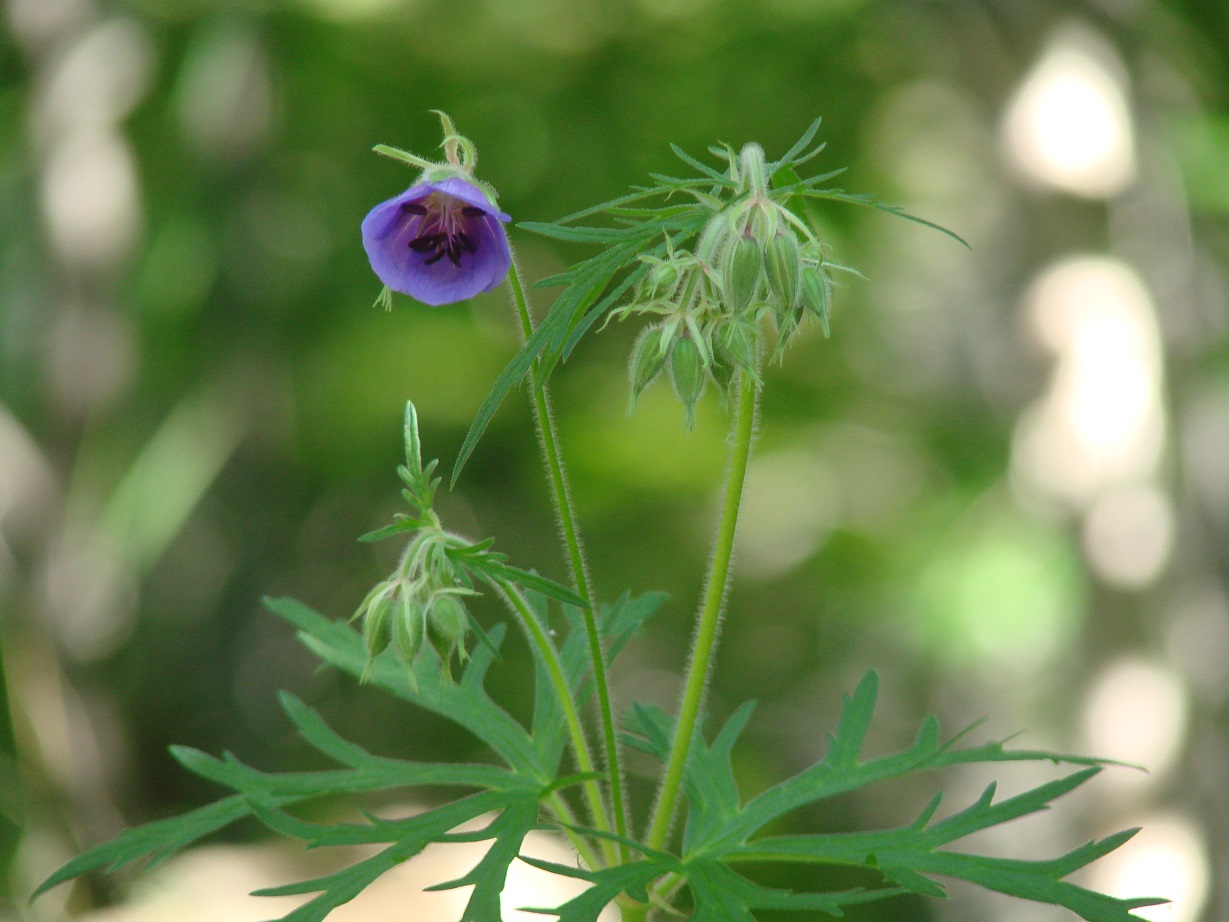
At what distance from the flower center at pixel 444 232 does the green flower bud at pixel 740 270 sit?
0.30 meters

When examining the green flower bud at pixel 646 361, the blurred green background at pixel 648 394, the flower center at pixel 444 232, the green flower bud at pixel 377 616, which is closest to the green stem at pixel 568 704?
the green flower bud at pixel 377 616

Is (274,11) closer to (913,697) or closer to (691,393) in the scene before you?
(913,697)

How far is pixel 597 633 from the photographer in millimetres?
1126

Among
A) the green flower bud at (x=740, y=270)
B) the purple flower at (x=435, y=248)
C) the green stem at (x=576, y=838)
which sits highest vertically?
the purple flower at (x=435, y=248)

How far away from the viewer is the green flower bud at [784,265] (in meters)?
0.97

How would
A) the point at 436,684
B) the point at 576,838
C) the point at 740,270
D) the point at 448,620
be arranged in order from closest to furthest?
the point at 740,270, the point at 448,620, the point at 576,838, the point at 436,684

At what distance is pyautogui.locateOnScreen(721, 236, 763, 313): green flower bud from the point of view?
3.16ft

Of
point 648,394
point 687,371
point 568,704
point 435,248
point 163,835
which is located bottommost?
point 163,835

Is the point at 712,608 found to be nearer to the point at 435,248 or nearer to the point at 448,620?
the point at 448,620

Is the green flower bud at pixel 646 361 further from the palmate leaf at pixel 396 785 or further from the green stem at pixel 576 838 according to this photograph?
the green stem at pixel 576 838

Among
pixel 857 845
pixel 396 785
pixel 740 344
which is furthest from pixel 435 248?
pixel 857 845

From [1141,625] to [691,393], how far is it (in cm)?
327

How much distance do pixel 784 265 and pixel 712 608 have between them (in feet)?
1.11

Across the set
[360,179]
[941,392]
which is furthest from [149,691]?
[941,392]
